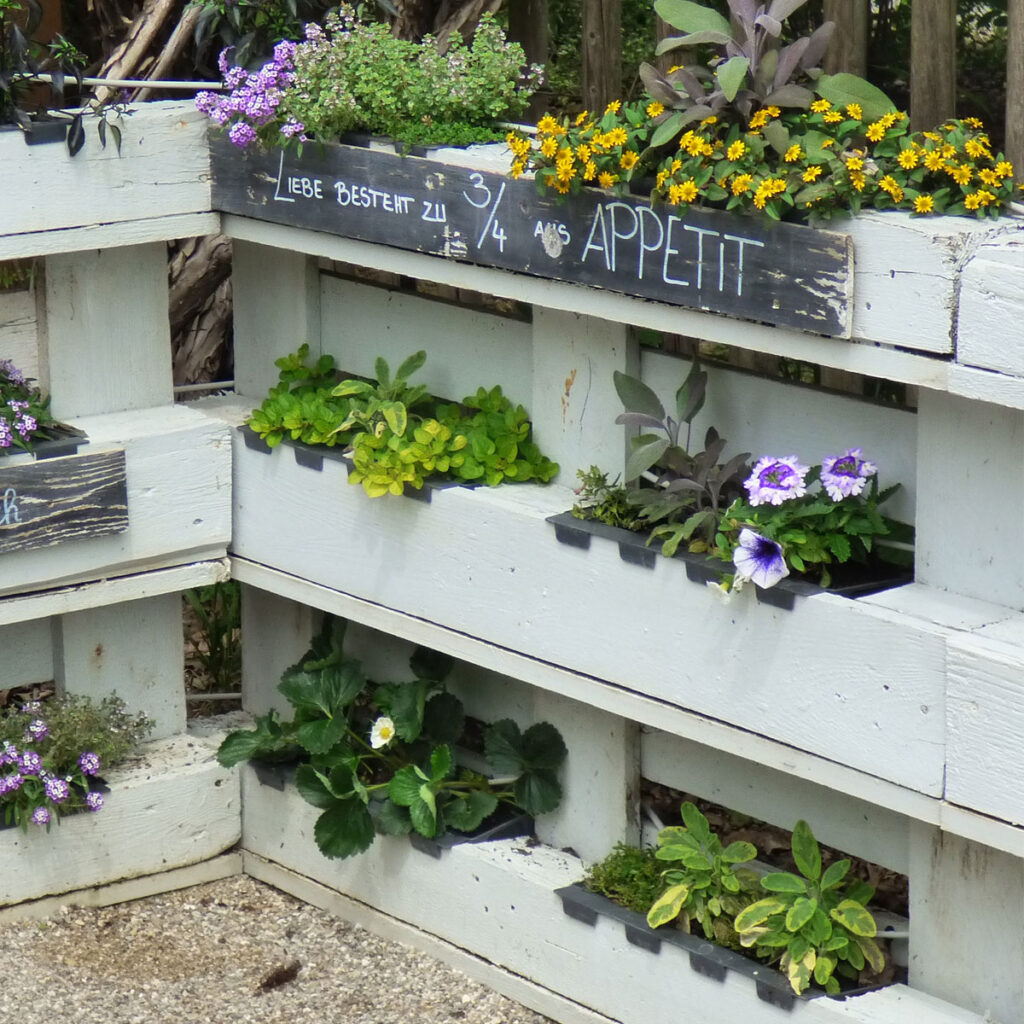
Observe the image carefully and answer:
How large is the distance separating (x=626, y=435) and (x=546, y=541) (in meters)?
0.33

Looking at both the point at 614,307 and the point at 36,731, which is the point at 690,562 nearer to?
the point at 614,307

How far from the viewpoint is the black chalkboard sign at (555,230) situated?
3391mm

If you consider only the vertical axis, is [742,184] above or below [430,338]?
above

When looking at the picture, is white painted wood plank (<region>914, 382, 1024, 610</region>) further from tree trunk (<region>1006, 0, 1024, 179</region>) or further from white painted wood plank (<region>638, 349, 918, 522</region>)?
tree trunk (<region>1006, 0, 1024, 179</region>)

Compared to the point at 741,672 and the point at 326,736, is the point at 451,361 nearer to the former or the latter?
the point at 326,736

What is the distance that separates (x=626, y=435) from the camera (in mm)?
4211

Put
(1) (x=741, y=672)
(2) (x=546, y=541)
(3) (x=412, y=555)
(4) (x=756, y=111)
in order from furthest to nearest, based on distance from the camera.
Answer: (3) (x=412, y=555), (2) (x=546, y=541), (1) (x=741, y=672), (4) (x=756, y=111)

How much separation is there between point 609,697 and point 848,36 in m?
1.54

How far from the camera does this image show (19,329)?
15.5 feet

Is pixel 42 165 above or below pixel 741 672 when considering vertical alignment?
above

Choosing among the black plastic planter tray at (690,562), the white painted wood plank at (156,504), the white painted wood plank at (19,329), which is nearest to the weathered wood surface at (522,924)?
the white painted wood plank at (156,504)

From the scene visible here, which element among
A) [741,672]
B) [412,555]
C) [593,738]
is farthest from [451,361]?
[741,672]

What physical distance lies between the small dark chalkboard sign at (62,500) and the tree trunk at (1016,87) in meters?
2.29

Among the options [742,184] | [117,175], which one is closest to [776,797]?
[742,184]
